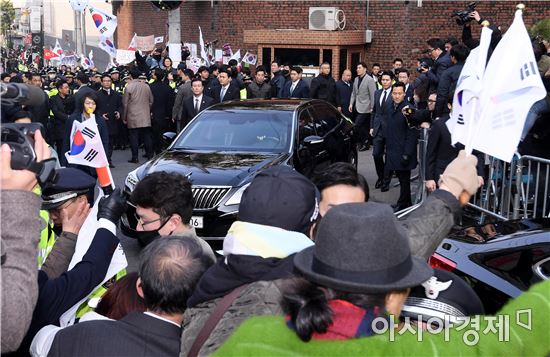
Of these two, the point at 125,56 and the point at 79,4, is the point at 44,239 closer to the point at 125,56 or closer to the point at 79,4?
the point at 125,56

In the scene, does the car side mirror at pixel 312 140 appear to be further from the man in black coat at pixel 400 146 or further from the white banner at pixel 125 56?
the white banner at pixel 125 56

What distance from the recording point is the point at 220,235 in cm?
749

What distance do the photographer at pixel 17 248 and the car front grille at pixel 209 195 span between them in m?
5.26

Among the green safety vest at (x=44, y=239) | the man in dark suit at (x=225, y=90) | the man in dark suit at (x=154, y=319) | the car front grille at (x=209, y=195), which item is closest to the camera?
the man in dark suit at (x=154, y=319)

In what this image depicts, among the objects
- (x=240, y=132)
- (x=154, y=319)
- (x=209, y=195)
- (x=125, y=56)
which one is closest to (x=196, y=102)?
(x=240, y=132)

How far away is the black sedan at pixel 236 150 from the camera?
297 inches

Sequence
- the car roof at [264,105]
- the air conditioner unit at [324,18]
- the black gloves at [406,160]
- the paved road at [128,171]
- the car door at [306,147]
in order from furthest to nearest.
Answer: the air conditioner unit at [324,18] → the black gloves at [406,160] → the car roof at [264,105] → the car door at [306,147] → the paved road at [128,171]

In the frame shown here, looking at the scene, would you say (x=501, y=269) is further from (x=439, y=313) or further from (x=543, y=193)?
(x=543, y=193)

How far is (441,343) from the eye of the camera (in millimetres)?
1757

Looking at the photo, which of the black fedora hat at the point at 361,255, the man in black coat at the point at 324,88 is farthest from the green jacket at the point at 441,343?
the man in black coat at the point at 324,88

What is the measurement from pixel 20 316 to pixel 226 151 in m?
6.59

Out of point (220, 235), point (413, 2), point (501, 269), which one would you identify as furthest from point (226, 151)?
point (413, 2)

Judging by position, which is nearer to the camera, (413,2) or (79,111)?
(79,111)

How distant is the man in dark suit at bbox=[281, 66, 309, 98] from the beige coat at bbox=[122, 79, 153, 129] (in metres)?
3.16
